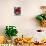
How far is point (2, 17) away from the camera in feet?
9.44

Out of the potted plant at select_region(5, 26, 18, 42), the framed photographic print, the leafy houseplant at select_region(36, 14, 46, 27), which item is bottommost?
the potted plant at select_region(5, 26, 18, 42)

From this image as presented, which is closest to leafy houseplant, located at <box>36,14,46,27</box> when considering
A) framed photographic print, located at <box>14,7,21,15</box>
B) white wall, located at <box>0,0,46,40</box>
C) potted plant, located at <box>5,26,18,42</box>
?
white wall, located at <box>0,0,46,40</box>

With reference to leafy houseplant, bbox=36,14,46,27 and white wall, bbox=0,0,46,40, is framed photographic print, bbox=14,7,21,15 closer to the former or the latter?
white wall, bbox=0,0,46,40

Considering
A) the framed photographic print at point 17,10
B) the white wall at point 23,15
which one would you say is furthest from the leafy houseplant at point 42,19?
the framed photographic print at point 17,10

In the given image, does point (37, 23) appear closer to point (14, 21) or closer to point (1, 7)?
point (14, 21)

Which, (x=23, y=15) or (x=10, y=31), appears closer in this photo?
(x=10, y=31)

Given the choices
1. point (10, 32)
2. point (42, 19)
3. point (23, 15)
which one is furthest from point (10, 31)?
point (42, 19)

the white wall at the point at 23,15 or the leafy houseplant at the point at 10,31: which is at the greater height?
the white wall at the point at 23,15

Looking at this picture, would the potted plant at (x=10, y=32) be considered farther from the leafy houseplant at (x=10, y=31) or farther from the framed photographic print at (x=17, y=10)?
the framed photographic print at (x=17, y=10)

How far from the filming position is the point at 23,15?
288 cm

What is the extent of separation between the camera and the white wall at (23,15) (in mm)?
2871

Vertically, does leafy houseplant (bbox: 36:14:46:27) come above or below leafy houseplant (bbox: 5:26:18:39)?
above

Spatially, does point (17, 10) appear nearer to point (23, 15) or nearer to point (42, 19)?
point (23, 15)

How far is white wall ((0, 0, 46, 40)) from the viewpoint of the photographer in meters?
2.87
